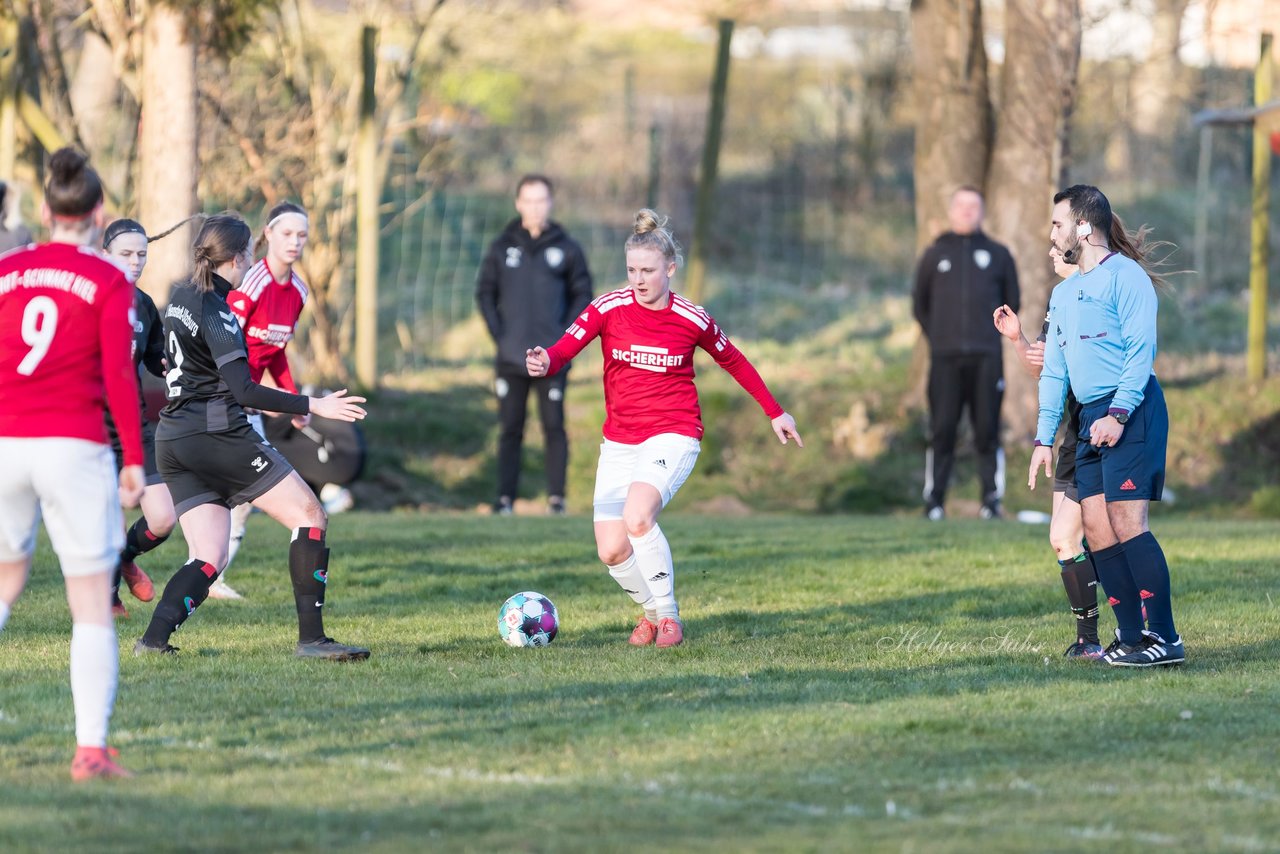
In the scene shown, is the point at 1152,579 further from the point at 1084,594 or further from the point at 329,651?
the point at 329,651

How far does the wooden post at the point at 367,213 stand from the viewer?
1806 cm

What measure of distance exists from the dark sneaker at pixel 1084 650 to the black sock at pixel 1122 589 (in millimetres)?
229

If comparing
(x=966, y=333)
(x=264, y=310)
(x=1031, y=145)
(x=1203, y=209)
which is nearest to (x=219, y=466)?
(x=264, y=310)

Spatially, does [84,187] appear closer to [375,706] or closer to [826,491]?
[375,706]

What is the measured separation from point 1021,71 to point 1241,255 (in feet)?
31.4

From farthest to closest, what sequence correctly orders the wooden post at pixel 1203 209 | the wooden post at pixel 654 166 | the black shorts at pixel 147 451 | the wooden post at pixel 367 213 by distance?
the wooden post at pixel 1203 209, the wooden post at pixel 654 166, the wooden post at pixel 367 213, the black shorts at pixel 147 451

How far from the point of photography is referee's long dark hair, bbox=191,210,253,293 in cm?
749

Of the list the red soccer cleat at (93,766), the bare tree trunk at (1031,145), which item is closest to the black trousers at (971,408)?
the bare tree trunk at (1031,145)

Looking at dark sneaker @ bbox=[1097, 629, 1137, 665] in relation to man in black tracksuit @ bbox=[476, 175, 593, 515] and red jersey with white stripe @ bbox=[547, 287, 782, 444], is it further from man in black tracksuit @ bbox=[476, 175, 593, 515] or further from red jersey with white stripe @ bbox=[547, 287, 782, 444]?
man in black tracksuit @ bbox=[476, 175, 593, 515]

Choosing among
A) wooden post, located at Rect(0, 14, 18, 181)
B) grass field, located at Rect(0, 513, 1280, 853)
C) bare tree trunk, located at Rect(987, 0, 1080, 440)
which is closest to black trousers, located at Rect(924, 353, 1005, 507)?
bare tree trunk, located at Rect(987, 0, 1080, 440)

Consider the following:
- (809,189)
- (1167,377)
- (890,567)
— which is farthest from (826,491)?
(809,189)

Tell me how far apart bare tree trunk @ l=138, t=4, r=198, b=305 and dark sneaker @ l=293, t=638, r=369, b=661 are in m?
8.09

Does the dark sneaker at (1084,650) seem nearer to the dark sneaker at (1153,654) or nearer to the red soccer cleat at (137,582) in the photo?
the dark sneaker at (1153,654)

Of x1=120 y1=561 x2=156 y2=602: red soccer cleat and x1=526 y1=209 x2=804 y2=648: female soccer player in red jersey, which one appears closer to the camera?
x1=526 y1=209 x2=804 y2=648: female soccer player in red jersey
